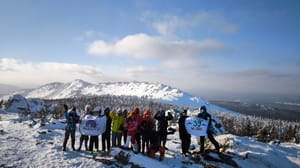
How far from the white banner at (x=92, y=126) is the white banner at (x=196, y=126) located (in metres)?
4.91

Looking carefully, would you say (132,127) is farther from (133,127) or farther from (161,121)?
(161,121)

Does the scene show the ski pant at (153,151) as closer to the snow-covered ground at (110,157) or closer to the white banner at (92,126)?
the snow-covered ground at (110,157)

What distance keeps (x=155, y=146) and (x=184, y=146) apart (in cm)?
238

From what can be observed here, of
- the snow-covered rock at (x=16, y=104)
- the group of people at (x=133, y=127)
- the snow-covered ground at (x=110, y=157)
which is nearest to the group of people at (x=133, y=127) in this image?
the group of people at (x=133, y=127)

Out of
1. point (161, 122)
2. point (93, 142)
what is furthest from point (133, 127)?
point (93, 142)

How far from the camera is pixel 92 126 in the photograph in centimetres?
1280

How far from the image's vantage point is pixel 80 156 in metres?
12.0

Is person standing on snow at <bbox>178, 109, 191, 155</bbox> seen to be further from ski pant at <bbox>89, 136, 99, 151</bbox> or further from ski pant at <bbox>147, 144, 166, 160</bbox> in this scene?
ski pant at <bbox>89, 136, 99, 151</bbox>

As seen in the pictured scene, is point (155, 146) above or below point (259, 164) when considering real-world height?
above

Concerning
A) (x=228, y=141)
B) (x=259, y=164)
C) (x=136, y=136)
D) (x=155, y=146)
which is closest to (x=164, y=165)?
(x=155, y=146)

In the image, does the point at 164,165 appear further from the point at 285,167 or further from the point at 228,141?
the point at 285,167

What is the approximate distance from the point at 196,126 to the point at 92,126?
19.7 ft

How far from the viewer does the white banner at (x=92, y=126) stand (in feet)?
42.0

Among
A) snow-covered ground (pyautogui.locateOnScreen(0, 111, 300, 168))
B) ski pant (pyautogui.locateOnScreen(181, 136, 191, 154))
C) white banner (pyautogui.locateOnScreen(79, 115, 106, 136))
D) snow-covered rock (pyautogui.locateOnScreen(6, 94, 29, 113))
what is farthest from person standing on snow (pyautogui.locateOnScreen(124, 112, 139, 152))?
snow-covered rock (pyautogui.locateOnScreen(6, 94, 29, 113))
